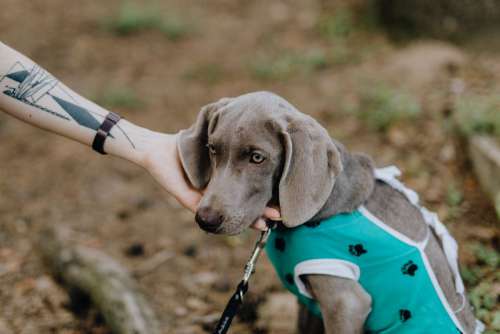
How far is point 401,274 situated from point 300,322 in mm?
1205

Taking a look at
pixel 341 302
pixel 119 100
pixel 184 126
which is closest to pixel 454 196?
pixel 341 302

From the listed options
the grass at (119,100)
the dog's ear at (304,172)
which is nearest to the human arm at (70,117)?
the dog's ear at (304,172)

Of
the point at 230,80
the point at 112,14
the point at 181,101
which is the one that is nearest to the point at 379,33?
the point at 230,80

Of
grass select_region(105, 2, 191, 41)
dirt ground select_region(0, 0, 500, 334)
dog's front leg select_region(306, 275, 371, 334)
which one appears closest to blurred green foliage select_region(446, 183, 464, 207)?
dirt ground select_region(0, 0, 500, 334)

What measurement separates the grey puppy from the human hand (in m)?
0.34

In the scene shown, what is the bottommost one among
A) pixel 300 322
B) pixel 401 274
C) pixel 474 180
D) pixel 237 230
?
pixel 300 322

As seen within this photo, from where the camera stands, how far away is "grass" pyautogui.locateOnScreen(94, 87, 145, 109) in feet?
24.9

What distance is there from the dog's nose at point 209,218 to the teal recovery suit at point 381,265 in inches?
19.1

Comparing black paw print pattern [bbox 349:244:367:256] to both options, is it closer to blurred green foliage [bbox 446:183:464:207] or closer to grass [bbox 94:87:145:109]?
blurred green foliage [bbox 446:183:464:207]

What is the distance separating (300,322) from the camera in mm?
3996

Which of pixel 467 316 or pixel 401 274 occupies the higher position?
pixel 401 274

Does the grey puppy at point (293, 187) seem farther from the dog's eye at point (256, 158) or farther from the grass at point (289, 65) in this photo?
the grass at point (289, 65)

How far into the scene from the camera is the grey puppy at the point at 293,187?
301 cm

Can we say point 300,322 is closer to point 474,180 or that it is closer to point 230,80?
point 474,180
